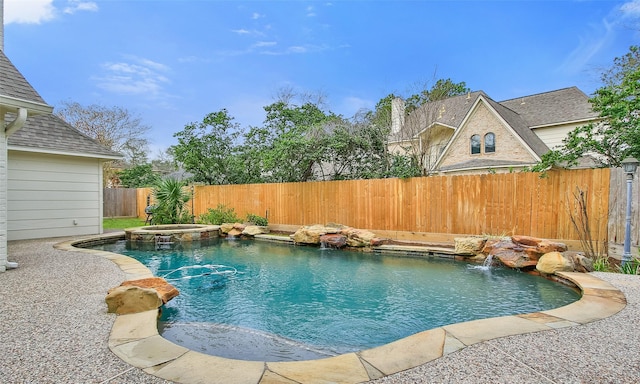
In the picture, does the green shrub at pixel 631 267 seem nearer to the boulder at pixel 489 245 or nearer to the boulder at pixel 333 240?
the boulder at pixel 489 245

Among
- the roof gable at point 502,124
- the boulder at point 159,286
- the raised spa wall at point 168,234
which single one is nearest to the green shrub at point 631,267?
the boulder at point 159,286

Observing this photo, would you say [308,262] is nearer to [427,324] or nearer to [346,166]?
[427,324]

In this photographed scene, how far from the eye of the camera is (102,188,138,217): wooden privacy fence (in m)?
16.9

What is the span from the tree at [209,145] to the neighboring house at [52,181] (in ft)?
15.1

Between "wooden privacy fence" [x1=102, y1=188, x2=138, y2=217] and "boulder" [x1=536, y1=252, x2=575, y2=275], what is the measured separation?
60.6 ft

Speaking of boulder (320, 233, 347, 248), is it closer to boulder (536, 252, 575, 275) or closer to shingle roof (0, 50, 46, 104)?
boulder (536, 252, 575, 275)

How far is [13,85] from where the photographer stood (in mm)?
4852

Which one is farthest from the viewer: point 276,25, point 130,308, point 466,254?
point 276,25

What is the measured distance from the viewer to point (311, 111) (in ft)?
52.9

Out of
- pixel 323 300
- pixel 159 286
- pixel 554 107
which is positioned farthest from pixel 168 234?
pixel 554 107

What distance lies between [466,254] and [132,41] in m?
13.6

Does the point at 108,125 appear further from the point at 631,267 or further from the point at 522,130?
the point at 631,267

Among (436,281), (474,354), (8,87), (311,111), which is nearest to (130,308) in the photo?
(474,354)

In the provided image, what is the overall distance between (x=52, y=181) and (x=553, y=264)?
11552mm
